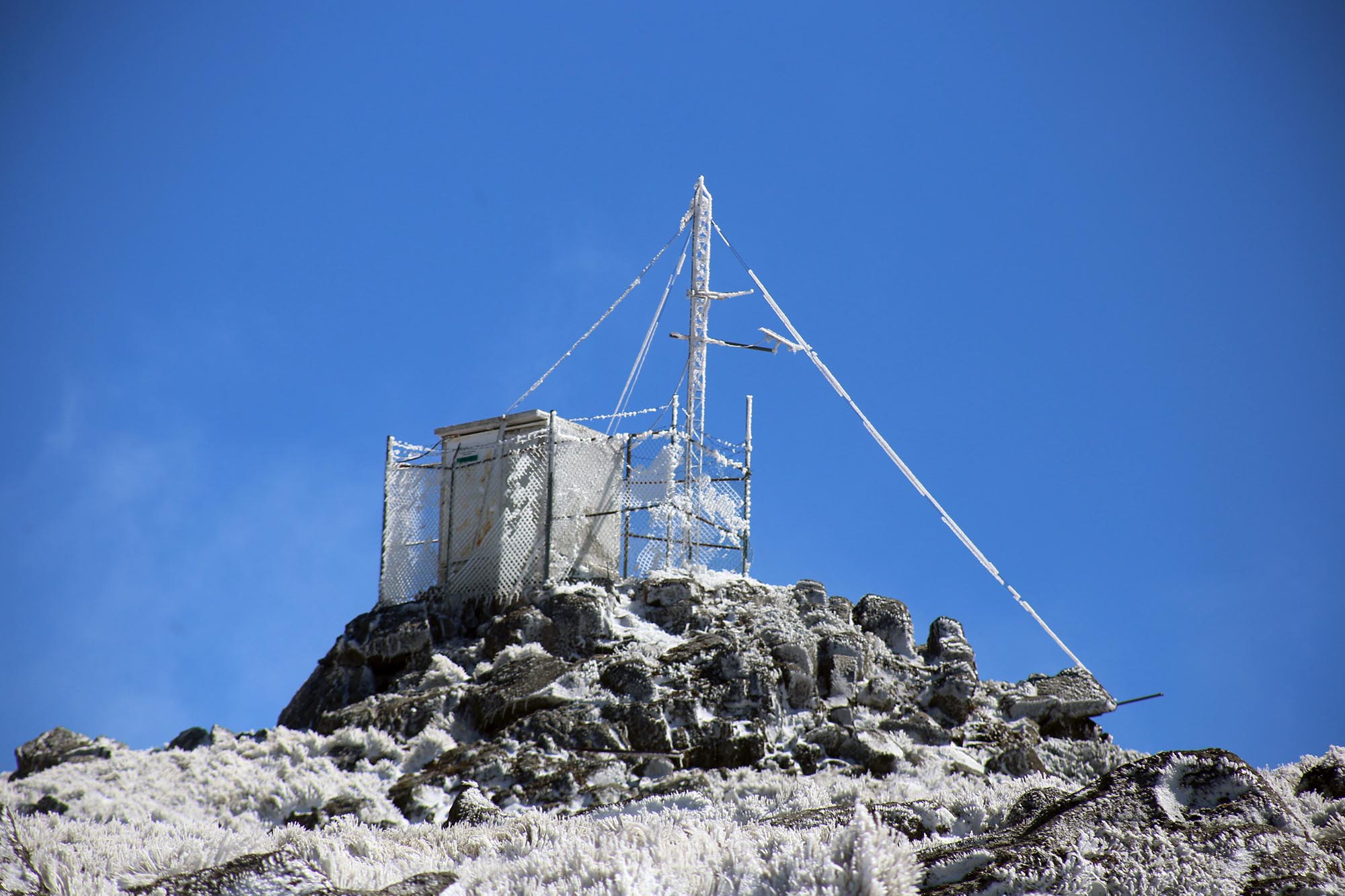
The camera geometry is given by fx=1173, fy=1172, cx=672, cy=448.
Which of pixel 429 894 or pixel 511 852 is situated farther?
pixel 511 852

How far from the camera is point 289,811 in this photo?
12609 mm

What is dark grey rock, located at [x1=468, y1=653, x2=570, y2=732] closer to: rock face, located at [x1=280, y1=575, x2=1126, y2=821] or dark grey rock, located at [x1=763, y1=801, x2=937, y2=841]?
rock face, located at [x1=280, y1=575, x2=1126, y2=821]

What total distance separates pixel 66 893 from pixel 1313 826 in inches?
274

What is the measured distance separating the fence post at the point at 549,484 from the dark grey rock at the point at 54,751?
20.6 feet

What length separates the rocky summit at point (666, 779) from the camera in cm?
573

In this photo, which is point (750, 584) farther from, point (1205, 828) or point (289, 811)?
point (1205, 828)

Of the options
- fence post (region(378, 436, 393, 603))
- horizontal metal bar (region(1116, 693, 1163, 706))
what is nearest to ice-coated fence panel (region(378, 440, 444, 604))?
fence post (region(378, 436, 393, 603))

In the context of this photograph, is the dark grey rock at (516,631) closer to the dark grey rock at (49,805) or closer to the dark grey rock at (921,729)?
the dark grey rock at (921,729)

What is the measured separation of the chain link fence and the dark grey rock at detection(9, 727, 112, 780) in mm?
5520

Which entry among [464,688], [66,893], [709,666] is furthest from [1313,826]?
[464,688]

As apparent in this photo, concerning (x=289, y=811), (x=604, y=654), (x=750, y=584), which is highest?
(x=750, y=584)

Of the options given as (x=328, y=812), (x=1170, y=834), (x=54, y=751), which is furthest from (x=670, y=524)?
(x=1170, y=834)

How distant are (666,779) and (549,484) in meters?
6.57

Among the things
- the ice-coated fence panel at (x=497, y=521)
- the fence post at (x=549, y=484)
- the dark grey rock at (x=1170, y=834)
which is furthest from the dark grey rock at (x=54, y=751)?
the dark grey rock at (x=1170, y=834)
